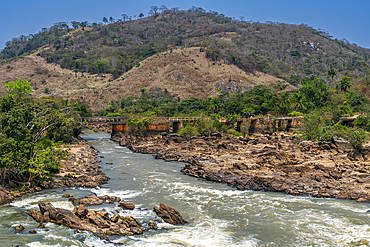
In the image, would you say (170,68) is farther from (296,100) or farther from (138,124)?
(138,124)

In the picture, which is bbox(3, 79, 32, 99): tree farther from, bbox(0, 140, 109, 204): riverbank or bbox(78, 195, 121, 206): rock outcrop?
bbox(78, 195, 121, 206): rock outcrop

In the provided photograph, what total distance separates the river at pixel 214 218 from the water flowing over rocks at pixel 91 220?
41 centimetres

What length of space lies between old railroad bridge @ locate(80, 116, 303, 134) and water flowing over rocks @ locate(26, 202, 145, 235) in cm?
4640

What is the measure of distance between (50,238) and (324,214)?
51.2 ft

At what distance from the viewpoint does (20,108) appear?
69.1ft

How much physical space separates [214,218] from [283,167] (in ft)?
46.1

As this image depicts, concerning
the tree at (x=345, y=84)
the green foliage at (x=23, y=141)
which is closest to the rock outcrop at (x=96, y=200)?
the green foliage at (x=23, y=141)

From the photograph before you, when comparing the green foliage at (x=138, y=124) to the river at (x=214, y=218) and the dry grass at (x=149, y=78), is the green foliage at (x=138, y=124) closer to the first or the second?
the river at (x=214, y=218)

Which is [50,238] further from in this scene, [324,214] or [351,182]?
[351,182]

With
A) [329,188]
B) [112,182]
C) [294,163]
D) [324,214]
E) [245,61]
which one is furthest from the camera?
[245,61]

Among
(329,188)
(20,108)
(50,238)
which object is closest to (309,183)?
(329,188)

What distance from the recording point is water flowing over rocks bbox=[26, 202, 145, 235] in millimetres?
14586

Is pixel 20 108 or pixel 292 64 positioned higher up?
pixel 292 64

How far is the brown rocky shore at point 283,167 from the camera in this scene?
75.2 ft
